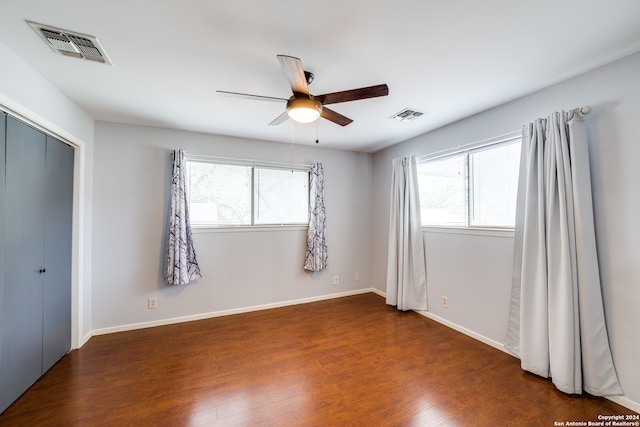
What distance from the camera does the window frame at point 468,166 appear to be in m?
2.48

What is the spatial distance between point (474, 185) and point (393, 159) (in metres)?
1.28

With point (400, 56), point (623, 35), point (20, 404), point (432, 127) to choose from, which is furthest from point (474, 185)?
point (20, 404)

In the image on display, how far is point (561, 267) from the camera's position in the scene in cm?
195

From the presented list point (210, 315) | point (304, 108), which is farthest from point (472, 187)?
point (210, 315)

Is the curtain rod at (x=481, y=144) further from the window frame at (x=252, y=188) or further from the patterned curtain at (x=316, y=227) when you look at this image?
the window frame at (x=252, y=188)

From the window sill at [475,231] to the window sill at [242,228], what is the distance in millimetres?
1822

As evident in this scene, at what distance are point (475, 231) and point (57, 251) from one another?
162 inches

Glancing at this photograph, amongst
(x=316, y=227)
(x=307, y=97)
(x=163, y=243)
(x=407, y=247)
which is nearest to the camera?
(x=307, y=97)

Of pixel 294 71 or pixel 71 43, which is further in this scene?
pixel 71 43

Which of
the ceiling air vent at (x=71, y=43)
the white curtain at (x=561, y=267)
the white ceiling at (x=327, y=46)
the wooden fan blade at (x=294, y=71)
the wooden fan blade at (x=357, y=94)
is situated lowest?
the white curtain at (x=561, y=267)

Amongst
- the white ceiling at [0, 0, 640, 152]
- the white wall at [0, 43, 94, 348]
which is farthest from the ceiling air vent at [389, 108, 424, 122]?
the white wall at [0, 43, 94, 348]

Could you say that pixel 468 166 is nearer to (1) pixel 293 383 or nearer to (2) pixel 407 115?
(2) pixel 407 115

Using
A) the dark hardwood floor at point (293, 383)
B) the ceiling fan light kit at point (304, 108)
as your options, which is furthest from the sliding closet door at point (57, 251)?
the ceiling fan light kit at point (304, 108)

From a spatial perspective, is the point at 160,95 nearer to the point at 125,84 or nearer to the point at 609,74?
the point at 125,84
